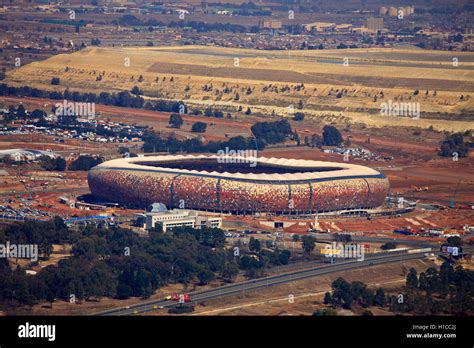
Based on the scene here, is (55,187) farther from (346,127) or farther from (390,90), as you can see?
(390,90)

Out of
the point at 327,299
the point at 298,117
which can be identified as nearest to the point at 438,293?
the point at 327,299

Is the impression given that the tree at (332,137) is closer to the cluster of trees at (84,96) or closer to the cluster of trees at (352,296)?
the cluster of trees at (84,96)

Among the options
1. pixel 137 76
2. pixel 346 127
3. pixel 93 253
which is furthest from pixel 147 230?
pixel 137 76

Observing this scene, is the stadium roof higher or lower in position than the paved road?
higher

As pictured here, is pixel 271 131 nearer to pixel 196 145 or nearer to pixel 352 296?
pixel 196 145

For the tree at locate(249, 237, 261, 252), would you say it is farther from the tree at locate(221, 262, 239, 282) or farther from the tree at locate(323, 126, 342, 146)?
the tree at locate(323, 126, 342, 146)

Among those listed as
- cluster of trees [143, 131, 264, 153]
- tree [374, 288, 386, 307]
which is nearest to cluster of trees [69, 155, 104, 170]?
cluster of trees [143, 131, 264, 153]
